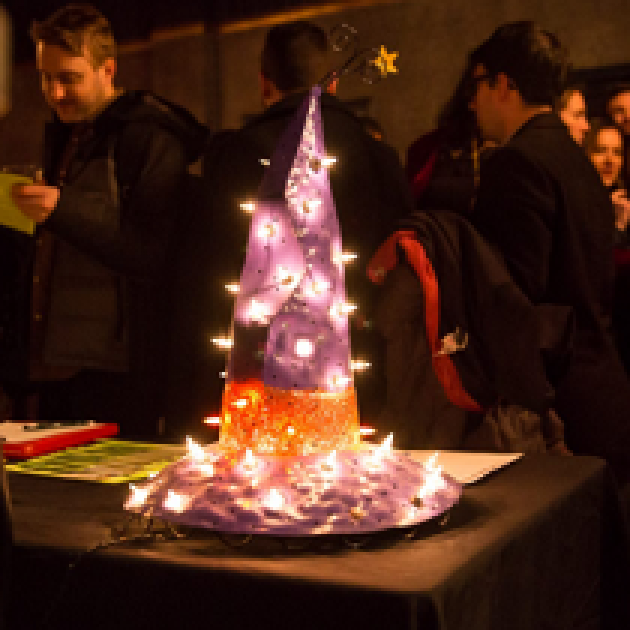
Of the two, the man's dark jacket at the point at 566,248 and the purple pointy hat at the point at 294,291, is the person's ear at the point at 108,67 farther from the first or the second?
the purple pointy hat at the point at 294,291

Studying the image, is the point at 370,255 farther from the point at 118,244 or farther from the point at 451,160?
the point at 118,244

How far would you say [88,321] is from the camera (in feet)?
7.06

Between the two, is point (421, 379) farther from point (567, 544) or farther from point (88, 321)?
point (88, 321)

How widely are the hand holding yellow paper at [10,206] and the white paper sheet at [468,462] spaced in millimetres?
989

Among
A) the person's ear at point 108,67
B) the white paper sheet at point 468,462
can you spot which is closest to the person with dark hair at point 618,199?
the white paper sheet at point 468,462

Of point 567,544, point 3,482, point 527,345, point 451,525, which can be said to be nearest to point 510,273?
point 527,345

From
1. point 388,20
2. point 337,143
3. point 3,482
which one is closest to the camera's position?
point 3,482

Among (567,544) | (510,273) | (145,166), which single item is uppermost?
(145,166)

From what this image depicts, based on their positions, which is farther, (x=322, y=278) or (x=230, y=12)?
(x=230, y=12)

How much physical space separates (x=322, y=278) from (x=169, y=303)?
148cm

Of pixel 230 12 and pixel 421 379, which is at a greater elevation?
pixel 230 12

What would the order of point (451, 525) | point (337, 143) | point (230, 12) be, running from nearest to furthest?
point (451, 525) < point (337, 143) < point (230, 12)

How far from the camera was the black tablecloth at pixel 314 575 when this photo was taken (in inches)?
27.8

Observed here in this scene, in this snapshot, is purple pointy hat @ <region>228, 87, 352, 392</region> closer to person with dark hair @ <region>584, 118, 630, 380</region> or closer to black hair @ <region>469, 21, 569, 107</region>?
black hair @ <region>469, 21, 569, 107</region>
